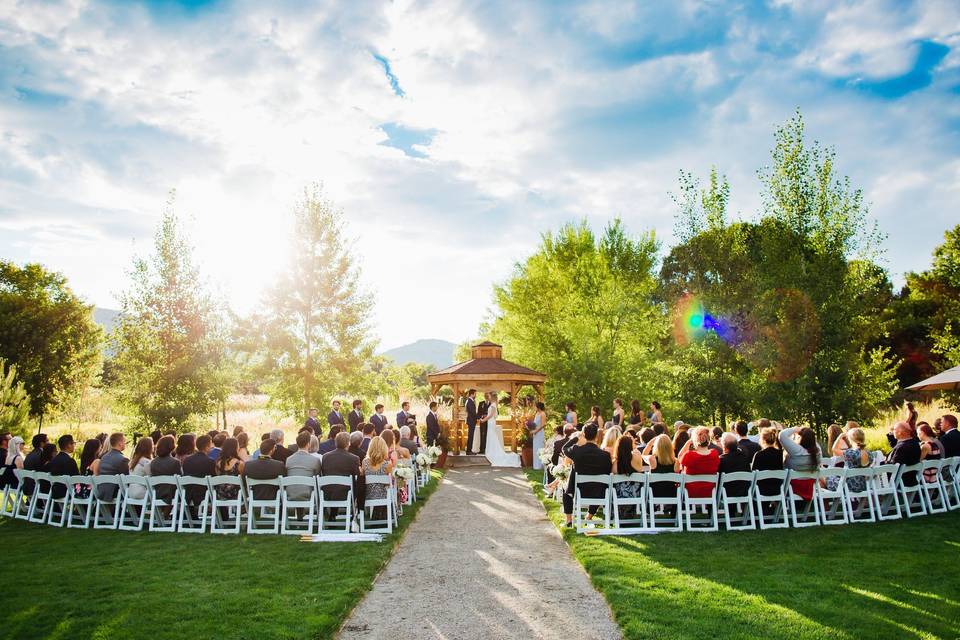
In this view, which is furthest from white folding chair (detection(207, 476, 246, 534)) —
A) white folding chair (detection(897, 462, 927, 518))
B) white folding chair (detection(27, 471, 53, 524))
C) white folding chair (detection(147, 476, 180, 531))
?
Result: white folding chair (detection(897, 462, 927, 518))

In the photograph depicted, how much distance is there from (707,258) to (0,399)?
21.0 meters

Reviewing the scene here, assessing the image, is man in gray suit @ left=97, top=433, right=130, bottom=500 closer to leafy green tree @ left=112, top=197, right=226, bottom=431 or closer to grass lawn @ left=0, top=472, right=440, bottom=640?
grass lawn @ left=0, top=472, right=440, bottom=640

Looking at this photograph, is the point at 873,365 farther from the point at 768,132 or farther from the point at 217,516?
the point at 217,516

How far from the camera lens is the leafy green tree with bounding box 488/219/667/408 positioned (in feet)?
79.7

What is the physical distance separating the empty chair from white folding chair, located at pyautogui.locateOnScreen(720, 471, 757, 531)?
9.71 ft

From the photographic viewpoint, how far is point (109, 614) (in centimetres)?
578

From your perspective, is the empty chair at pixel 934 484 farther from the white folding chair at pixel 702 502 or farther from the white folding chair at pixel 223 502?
the white folding chair at pixel 223 502

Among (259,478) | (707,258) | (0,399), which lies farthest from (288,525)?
(707,258)

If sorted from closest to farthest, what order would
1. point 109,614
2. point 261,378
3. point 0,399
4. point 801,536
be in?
1. point 109,614
2. point 801,536
3. point 0,399
4. point 261,378

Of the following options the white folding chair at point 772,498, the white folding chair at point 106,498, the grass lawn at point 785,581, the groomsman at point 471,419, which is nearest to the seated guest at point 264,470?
the white folding chair at point 106,498

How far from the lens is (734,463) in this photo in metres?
9.33

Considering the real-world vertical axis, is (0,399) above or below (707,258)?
below

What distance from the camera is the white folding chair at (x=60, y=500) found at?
9.94m

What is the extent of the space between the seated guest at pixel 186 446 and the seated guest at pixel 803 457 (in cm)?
936
